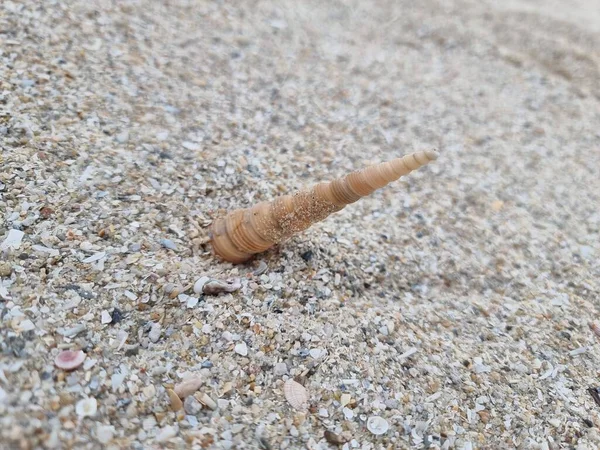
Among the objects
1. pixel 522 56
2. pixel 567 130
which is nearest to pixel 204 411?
pixel 567 130

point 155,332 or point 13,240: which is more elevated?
point 13,240

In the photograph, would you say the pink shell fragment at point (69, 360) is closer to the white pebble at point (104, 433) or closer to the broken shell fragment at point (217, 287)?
the white pebble at point (104, 433)

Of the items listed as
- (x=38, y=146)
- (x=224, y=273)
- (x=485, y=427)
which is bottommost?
(x=485, y=427)

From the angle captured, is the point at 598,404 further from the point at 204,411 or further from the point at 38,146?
the point at 38,146

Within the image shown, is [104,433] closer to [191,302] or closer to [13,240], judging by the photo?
[191,302]

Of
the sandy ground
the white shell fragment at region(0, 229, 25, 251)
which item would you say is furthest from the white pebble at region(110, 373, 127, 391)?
the white shell fragment at region(0, 229, 25, 251)

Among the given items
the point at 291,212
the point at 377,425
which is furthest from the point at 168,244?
the point at 377,425
